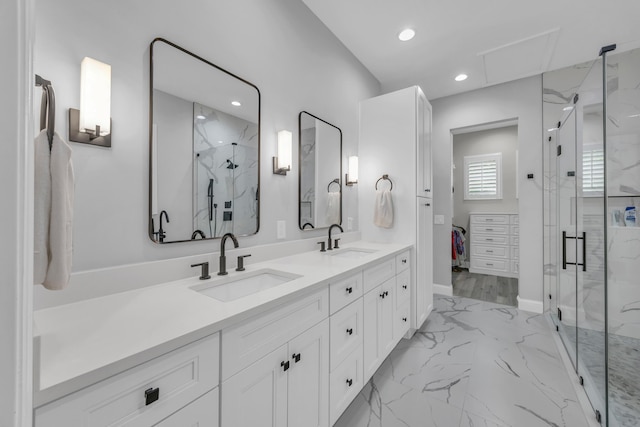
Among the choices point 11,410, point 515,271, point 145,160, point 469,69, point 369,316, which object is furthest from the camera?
point 515,271

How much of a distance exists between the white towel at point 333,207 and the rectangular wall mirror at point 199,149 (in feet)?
2.81

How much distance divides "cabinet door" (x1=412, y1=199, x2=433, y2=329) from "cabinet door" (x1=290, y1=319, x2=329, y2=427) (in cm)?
152

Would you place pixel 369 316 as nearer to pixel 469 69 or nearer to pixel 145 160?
pixel 145 160

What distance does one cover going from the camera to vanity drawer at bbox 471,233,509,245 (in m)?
4.48

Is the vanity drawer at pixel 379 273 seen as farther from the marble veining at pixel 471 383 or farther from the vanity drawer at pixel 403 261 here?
the marble veining at pixel 471 383

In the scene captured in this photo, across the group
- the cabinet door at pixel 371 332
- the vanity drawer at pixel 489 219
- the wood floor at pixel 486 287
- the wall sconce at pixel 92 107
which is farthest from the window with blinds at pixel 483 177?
the wall sconce at pixel 92 107

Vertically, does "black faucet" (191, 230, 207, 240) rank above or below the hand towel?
below

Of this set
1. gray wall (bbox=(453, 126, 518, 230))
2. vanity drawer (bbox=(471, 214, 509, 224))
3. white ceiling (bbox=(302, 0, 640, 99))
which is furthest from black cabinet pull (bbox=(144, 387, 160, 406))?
gray wall (bbox=(453, 126, 518, 230))

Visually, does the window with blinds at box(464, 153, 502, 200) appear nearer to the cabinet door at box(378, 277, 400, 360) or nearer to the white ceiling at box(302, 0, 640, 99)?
the white ceiling at box(302, 0, 640, 99)

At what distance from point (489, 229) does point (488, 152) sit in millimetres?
1432

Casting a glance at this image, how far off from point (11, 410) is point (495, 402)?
2.20 m

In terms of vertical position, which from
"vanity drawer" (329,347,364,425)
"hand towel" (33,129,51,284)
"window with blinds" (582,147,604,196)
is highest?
"window with blinds" (582,147,604,196)

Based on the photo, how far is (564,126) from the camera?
2418mm

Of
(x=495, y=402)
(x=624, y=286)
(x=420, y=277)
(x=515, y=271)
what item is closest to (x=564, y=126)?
(x=624, y=286)
